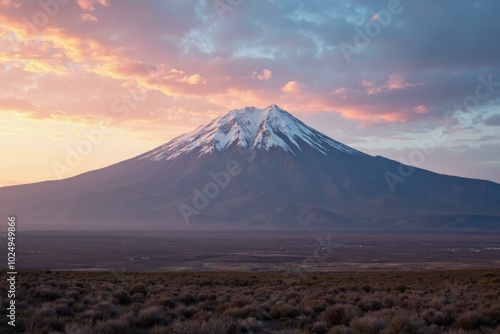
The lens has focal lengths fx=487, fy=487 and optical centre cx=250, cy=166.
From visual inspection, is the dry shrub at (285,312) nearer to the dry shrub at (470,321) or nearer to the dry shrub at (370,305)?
the dry shrub at (370,305)

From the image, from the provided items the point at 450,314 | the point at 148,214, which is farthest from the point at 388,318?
the point at 148,214

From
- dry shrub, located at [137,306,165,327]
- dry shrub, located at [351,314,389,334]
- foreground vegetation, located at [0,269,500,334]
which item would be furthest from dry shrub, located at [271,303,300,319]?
dry shrub, located at [137,306,165,327]

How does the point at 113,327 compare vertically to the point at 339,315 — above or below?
above

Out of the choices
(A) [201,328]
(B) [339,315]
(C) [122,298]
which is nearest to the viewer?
(A) [201,328]

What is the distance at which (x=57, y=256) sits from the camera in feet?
192

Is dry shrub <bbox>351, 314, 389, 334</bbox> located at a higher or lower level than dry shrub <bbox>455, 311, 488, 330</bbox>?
higher

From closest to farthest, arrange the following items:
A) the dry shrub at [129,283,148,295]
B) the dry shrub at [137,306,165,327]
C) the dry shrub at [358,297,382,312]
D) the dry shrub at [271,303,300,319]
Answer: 1. the dry shrub at [137,306,165,327]
2. the dry shrub at [271,303,300,319]
3. the dry shrub at [358,297,382,312]
4. the dry shrub at [129,283,148,295]

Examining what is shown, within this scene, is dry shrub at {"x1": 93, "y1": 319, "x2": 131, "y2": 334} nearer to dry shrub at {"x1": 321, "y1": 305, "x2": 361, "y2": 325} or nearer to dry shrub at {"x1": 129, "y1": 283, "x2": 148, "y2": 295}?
dry shrub at {"x1": 321, "y1": 305, "x2": 361, "y2": 325}

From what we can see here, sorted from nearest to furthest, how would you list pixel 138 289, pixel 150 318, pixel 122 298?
pixel 150 318 < pixel 122 298 < pixel 138 289

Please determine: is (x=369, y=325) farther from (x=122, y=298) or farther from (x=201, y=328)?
(x=122, y=298)

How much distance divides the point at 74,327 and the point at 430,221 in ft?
585

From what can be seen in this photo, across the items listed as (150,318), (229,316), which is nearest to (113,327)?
(150,318)

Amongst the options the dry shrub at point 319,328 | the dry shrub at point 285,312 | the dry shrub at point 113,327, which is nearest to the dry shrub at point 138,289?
the dry shrub at point 285,312

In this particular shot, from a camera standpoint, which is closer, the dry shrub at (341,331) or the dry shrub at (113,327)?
the dry shrub at (113,327)
